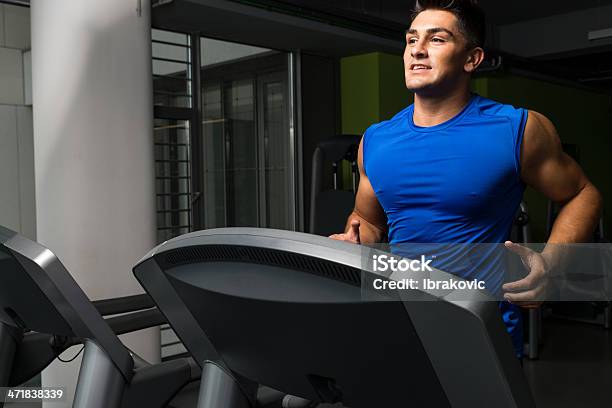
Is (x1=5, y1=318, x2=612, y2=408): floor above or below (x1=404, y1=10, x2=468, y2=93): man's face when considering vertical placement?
below

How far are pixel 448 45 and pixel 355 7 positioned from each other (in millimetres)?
5279

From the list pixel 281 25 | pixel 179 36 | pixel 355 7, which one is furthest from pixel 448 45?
pixel 355 7

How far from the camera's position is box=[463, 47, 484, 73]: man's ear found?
143cm

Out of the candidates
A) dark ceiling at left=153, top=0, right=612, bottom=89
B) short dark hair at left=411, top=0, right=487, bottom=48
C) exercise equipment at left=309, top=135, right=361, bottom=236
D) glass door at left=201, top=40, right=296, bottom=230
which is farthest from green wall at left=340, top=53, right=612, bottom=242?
short dark hair at left=411, top=0, right=487, bottom=48

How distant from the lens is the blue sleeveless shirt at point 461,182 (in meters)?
1.36

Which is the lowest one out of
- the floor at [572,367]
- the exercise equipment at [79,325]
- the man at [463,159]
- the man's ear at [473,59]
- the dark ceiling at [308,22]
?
the floor at [572,367]

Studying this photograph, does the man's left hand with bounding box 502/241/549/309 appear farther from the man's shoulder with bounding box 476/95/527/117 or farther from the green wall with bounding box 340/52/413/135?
the green wall with bounding box 340/52/413/135

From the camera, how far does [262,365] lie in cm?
74

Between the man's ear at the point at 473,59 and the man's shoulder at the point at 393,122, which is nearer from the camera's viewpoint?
the man's ear at the point at 473,59

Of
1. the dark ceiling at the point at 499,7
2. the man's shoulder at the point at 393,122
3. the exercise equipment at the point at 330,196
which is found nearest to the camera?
the man's shoulder at the point at 393,122

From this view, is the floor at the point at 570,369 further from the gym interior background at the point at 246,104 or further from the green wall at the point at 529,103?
the green wall at the point at 529,103

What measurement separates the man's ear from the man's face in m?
0.01

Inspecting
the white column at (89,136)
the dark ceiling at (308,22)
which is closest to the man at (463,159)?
the white column at (89,136)

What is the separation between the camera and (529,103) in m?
7.22
